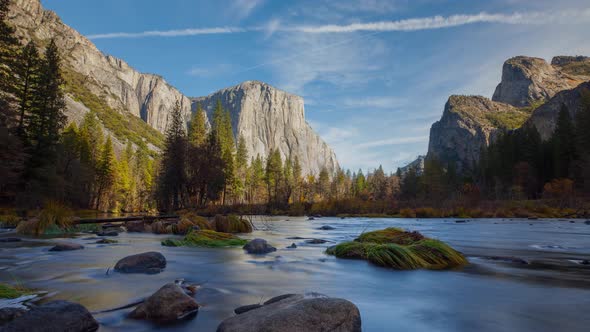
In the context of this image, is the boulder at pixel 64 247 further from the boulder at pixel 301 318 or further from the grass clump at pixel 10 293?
the boulder at pixel 301 318

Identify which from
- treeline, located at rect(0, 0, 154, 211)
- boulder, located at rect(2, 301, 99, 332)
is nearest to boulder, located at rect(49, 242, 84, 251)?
boulder, located at rect(2, 301, 99, 332)

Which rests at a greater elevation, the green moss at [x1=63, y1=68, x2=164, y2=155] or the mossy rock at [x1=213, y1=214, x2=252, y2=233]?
the green moss at [x1=63, y1=68, x2=164, y2=155]

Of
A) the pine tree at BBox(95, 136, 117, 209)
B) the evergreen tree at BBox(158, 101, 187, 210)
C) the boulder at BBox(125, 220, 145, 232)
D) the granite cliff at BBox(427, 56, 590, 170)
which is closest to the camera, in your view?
the boulder at BBox(125, 220, 145, 232)

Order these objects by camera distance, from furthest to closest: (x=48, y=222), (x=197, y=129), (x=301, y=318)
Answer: (x=197, y=129) → (x=48, y=222) → (x=301, y=318)

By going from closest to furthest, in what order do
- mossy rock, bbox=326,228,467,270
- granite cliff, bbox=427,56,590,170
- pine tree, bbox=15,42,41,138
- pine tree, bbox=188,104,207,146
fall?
mossy rock, bbox=326,228,467,270
pine tree, bbox=15,42,41,138
pine tree, bbox=188,104,207,146
granite cliff, bbox=427,56,590,170

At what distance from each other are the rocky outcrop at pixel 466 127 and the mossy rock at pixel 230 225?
148872 millimetres

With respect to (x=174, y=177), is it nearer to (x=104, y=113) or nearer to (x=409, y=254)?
(x=409, y=254)

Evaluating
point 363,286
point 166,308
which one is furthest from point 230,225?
point 166,308

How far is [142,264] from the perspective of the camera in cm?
602

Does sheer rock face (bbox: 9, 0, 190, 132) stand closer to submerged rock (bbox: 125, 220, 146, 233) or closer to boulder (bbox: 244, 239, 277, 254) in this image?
submerged rock (bbox: 125, 220, 146, 233)

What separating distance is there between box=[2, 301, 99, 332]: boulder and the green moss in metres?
139

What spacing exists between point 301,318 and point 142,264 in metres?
4.61

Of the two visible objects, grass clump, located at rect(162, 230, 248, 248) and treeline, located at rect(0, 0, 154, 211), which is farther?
treeline, located at rect(0, 0, 154, 211)

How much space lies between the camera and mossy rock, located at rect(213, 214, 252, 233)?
14289 mm
